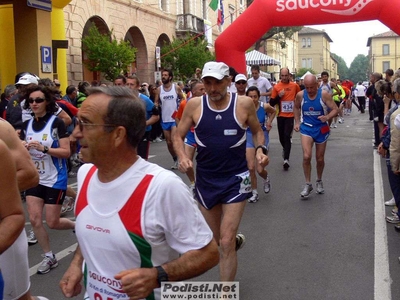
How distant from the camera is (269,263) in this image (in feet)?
18.3

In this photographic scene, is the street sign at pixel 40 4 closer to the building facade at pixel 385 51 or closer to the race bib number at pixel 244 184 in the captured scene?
the race bib number at pixel 244 184

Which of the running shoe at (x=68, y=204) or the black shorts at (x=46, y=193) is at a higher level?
the black shorts at (x=46, y=193)

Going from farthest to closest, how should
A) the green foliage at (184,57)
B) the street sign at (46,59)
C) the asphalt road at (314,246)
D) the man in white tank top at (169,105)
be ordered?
1. the green foliage at (184,57)
2. the street sign at (46,59)
3. the man in white tank top at (169,105)
4. the asphalt road at (314,246)

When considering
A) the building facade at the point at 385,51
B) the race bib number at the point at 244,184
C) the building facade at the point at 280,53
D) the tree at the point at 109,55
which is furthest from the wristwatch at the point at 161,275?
the building facade at the point at 385,51

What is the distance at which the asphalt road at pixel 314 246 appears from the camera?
16.1 feet

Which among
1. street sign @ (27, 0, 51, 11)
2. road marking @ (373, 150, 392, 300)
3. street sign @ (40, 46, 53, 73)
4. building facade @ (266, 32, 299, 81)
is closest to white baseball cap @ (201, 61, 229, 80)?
road marking @ (373, 150, 392, 300)

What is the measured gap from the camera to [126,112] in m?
2.33

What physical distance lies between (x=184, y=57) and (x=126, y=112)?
27.1 meters

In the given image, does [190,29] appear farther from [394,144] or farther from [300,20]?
[394,144]

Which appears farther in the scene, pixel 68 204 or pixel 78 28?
pixel 78 28

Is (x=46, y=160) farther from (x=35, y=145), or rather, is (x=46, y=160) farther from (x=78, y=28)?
(x=78, y=28)

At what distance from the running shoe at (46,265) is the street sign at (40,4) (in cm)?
1035

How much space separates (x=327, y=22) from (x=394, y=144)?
27.6ft

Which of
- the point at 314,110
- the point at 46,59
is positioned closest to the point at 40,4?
the point at 46,59
